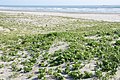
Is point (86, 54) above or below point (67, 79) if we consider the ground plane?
above

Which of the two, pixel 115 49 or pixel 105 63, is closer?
pixel 105 63

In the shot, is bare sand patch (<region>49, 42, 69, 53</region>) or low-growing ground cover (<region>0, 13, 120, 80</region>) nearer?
low-growing ground cover (<region>0, 13, 120, 80</region>)

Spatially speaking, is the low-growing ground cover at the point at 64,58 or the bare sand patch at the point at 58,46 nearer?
the low-growing ground cover at the point at 64,58

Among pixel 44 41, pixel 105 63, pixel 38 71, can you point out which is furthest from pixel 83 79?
pixel 44 41

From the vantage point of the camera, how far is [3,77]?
12.0 m

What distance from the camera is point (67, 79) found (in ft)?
35.7

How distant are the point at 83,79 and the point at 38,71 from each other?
2456 millimetres

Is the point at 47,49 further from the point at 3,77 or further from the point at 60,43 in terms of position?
the point at 3,77

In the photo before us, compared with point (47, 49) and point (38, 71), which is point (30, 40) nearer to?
point (47, 49)

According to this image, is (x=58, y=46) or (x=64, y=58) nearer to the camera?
(x=64, y=58)

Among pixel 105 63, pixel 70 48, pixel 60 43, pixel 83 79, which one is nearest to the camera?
pixel 83 79

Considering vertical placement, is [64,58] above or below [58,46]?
below

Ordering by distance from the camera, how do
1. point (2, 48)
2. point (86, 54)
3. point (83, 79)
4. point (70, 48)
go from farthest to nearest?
1. point (2, 48)
2. point (70, 48)
3. point (86, 54)
4. point (83, 79)

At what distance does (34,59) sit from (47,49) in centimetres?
180
